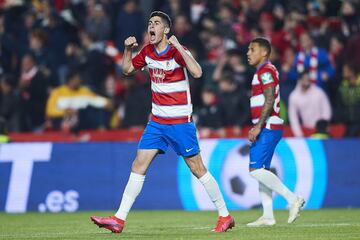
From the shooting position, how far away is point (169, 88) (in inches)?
460

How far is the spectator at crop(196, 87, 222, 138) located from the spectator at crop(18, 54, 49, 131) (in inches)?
146

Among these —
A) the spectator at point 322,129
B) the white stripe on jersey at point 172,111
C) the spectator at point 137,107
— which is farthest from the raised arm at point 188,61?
the spectator at point 137,107

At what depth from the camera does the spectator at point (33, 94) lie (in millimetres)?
21000

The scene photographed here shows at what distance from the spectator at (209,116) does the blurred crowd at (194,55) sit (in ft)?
0.08

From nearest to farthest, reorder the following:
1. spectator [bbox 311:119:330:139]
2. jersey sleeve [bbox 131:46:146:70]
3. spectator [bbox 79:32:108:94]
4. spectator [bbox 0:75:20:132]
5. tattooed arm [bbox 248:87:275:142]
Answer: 1. jersey sleeve [bbox 131:46:146:70]
2. tattooed arm [bbox 248:87:275:142]
3. spectator [bbox 311:119:330:139]
4. spectator [bbox 0:75:20:132]
5. spectator [bbox 79:32:108:94]

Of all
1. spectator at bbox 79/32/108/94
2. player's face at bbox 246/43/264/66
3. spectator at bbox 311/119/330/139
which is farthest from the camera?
spectator at bbox 79/32/108/94

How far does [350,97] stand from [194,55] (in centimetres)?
368

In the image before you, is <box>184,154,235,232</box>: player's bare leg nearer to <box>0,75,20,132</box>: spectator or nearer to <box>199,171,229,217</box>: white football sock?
<box>199,171,229,217</box>: white football sock

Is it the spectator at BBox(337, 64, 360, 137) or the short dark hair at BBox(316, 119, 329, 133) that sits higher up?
the spectator at BBox(337, 64, 360, 137)

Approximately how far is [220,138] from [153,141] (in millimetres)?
6077

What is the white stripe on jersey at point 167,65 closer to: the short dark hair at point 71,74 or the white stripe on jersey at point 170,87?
the white stripe on jersey at point 170,87

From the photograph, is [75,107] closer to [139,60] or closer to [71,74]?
[71,74]

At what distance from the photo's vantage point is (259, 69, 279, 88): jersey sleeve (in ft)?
41.6

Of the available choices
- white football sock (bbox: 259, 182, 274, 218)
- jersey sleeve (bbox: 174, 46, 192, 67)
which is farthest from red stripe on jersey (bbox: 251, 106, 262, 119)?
jersey sleeve (bbox: 174, 46, 192, 67)
